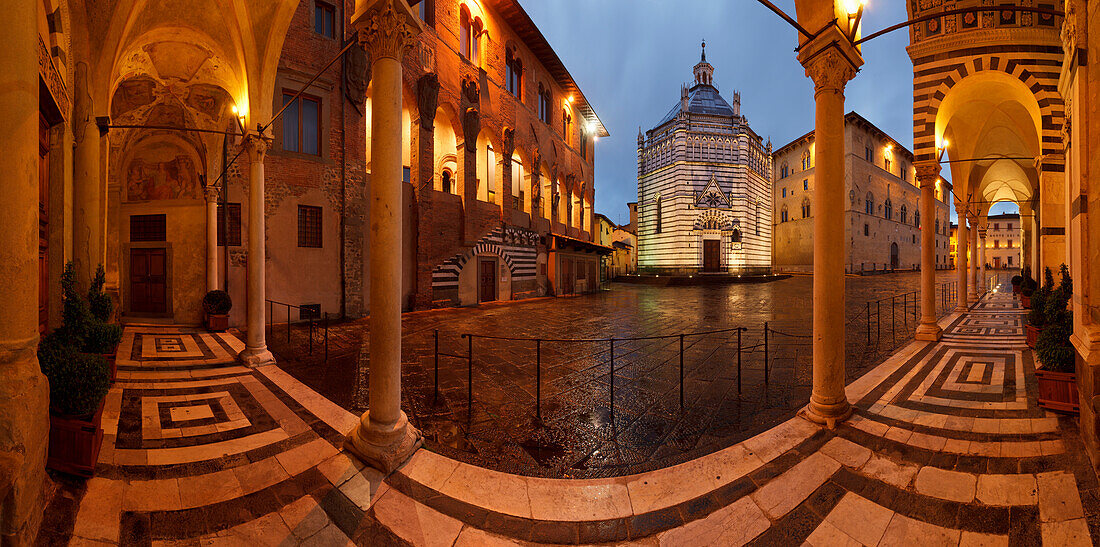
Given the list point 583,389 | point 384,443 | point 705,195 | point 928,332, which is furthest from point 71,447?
point 705,195

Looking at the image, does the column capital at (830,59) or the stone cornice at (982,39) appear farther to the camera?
the stone cornice at (982,39)

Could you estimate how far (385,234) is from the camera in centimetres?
354

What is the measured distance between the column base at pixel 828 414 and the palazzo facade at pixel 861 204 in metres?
38.9

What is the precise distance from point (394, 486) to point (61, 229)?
6.87 m

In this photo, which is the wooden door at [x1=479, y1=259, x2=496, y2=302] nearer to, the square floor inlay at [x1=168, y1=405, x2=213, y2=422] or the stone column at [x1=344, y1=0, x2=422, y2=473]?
the square floor inlay at [x1=168, y1=405, x2=213, y2=422]

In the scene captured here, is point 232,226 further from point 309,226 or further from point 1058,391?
point 1058,391

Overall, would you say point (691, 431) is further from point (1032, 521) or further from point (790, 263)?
point (790, 263)

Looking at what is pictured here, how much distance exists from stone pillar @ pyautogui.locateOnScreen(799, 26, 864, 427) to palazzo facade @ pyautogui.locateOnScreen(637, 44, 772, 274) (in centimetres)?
2849

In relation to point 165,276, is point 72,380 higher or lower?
lower

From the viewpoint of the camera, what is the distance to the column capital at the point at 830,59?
412 centimetres

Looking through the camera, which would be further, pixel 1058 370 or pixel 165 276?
pixel 165 276

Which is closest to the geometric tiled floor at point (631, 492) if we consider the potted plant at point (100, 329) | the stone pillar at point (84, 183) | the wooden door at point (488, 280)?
the potted plant at point (100, 329)

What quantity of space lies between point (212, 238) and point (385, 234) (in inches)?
418

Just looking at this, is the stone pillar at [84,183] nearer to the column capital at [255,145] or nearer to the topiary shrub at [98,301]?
→ the topiary shrub at [98,301]
